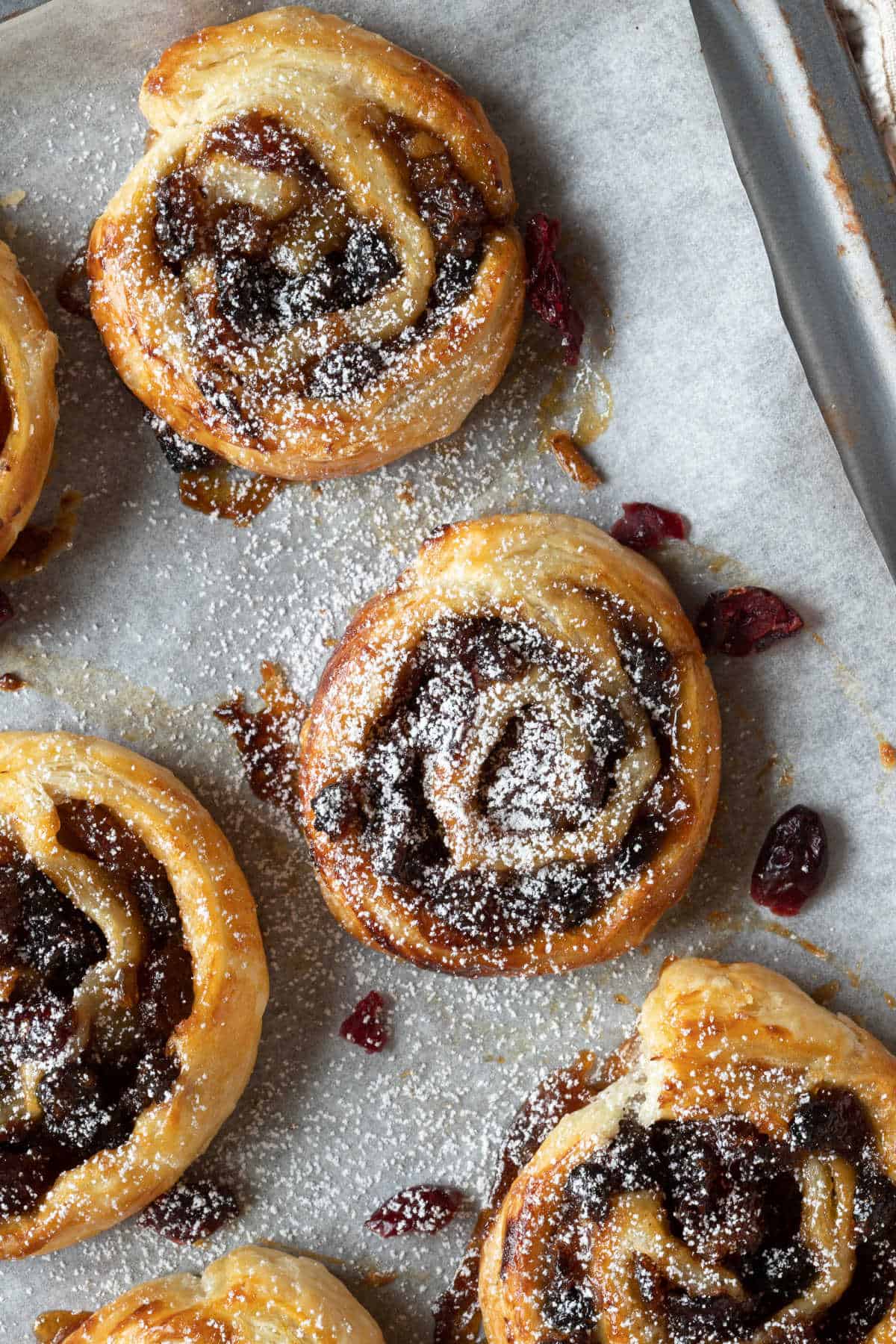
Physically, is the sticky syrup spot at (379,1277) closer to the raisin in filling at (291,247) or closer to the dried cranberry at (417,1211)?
the dried cranberry at (417,1211)

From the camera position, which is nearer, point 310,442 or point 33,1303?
point 310,442

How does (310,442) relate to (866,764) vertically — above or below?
above

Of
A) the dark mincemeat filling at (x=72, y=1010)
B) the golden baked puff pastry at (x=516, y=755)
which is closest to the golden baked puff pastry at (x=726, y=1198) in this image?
the golden baked puff pastry at (x=516, y=755)

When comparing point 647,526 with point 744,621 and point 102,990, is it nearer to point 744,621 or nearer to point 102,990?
point 744,621

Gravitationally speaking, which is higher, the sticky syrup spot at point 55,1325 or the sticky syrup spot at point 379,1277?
the sticky syrup spot at point 379,1277

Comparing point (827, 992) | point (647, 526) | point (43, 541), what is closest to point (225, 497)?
point (43, 541)

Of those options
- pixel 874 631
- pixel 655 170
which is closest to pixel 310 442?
pixel 655 170

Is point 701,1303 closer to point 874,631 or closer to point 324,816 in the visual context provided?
point 324,816
